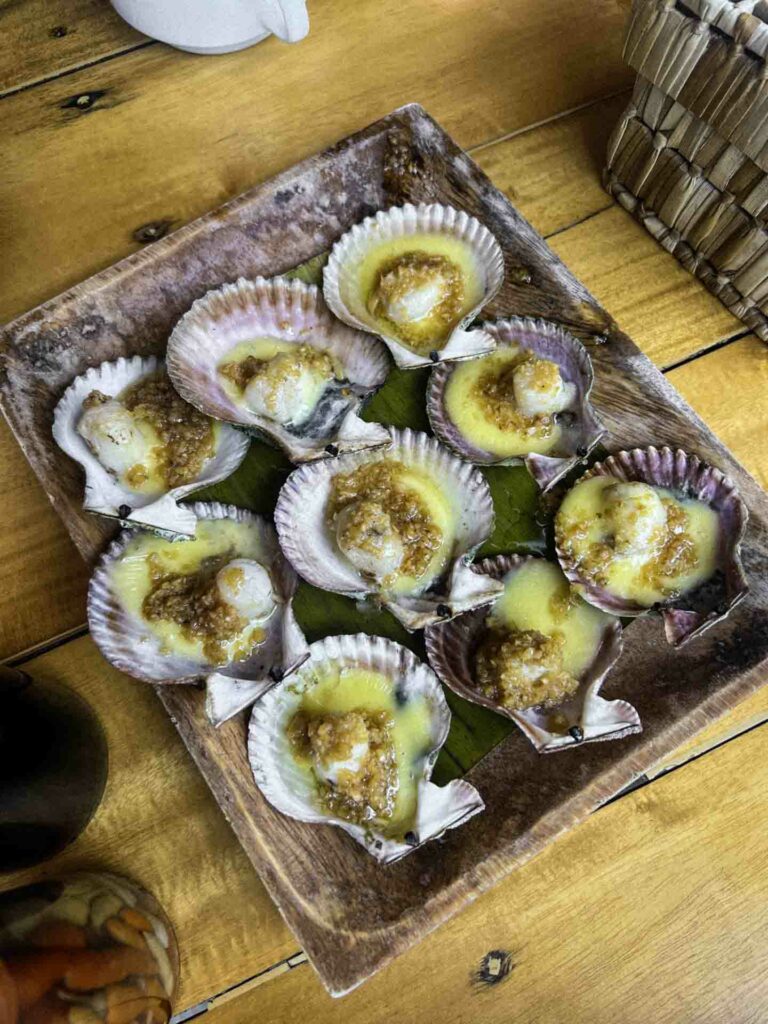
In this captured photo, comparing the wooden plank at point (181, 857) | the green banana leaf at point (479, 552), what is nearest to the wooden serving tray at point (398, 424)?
the green banana leaf at point (479, 552)

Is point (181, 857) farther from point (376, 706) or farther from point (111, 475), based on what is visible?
point (111, 475)

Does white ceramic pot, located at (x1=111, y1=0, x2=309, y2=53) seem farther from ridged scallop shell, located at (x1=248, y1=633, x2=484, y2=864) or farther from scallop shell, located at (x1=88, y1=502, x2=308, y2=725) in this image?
ridged scallop shell, located at (x1=248, y1=633, x2=484, y2=864)

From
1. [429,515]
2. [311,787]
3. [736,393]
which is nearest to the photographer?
[311,787]

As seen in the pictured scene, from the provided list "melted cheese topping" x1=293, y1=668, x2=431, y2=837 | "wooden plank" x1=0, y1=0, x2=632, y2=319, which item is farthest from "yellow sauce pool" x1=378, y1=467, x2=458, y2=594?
"wooden plank" x1=0, y1=0, x2=632, y2=319

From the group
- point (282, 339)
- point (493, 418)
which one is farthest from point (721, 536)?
point (282, 339)

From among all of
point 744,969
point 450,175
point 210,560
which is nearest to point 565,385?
point 450,175

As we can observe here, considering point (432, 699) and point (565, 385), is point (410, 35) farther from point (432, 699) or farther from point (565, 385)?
point (432, 699)
